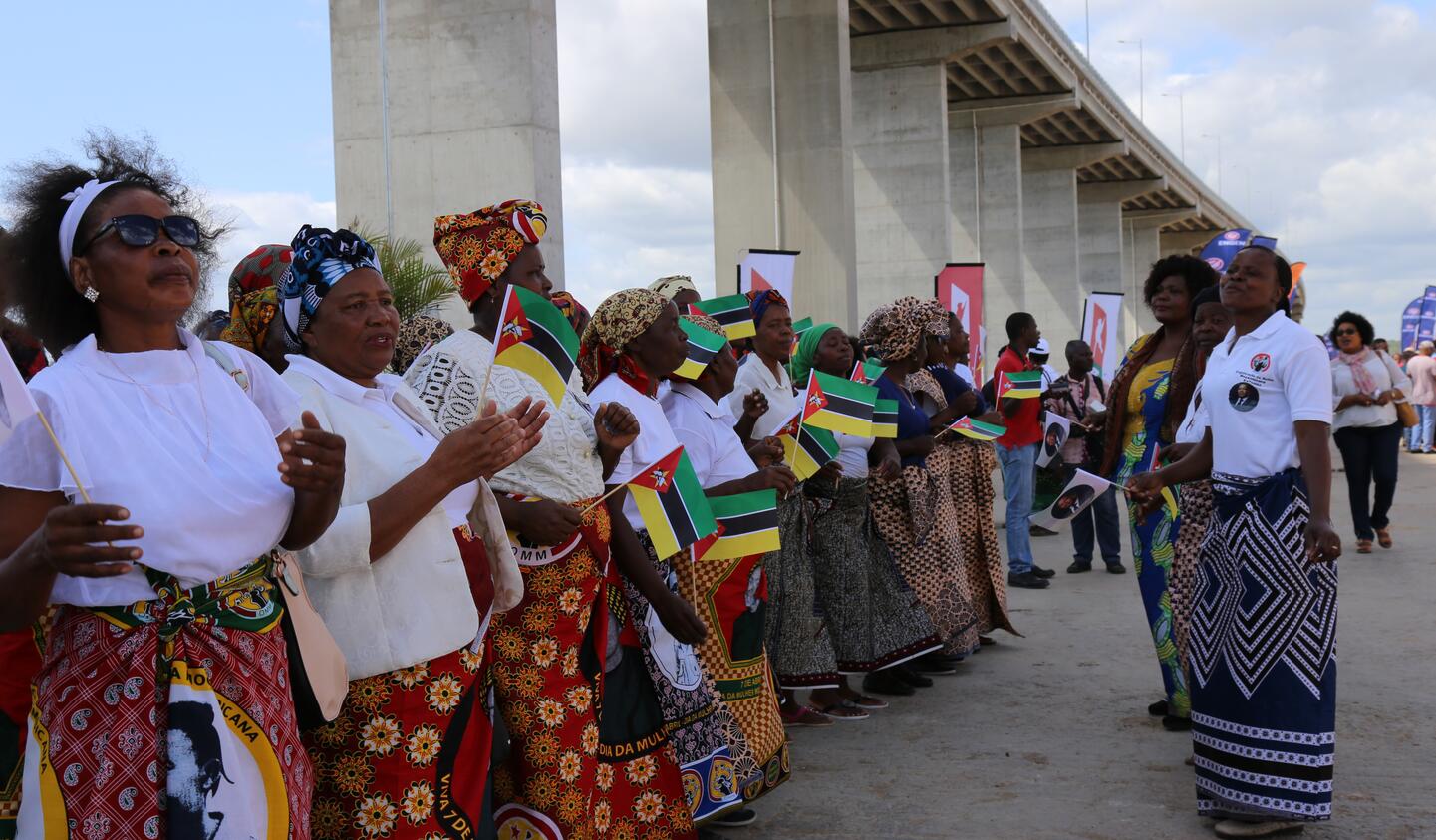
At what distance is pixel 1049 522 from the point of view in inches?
225

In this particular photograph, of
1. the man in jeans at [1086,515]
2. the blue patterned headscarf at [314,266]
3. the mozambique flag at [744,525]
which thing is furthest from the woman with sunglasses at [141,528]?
the man in jeans at [1086,515]

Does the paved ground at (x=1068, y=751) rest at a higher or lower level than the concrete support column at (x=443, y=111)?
lower

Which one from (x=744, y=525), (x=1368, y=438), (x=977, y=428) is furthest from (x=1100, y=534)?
(x=744, y=525)

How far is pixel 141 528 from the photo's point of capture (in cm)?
216

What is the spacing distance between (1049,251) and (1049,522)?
40.4m

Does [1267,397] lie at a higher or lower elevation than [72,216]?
lower

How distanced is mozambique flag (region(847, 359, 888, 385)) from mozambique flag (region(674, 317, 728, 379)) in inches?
82.1

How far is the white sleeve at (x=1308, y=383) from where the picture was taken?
15.0ft

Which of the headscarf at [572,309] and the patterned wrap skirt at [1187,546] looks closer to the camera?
the headscarf at [572,309]

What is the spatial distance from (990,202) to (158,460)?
118 feet

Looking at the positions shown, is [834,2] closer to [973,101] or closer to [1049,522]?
[973,101]

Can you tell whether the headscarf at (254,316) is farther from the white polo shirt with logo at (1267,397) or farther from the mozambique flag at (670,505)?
the white polo shirt with logo at (1267,397)

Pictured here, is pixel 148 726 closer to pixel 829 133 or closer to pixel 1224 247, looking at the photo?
pixel 1224 247

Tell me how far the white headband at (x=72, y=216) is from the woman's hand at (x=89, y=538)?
63cm
